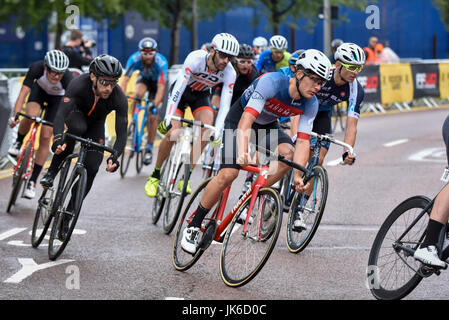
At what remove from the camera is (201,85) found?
1048 cm

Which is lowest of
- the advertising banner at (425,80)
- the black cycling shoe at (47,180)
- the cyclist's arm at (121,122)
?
the black cycling shoe at (47,180)

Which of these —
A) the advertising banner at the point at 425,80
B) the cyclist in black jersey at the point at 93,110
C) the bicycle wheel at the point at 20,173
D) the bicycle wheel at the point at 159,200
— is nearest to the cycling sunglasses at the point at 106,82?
the cyclist in black jersey at the point at 93,110

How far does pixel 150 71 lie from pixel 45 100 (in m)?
3.22

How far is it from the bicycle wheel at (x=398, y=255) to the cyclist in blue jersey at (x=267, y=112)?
35.5 inches

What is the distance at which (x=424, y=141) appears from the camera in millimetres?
19875

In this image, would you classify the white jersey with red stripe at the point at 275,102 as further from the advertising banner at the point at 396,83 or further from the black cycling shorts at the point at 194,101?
the advertising banner at the point at 396,83

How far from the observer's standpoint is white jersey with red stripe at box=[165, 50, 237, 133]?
985 cm

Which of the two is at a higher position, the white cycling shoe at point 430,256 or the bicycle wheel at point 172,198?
the bicycle wheel at point 172,198

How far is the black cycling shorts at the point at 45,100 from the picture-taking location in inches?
444

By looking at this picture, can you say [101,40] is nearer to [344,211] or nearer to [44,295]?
[344,211]

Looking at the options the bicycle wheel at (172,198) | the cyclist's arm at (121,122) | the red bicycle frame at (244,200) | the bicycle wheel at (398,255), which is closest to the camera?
the bicycle wheel at (398,255)

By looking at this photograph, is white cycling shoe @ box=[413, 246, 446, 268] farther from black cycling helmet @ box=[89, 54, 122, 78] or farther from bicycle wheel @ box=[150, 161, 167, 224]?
bicycle wheel @ box=[150, 161, 167, 224]

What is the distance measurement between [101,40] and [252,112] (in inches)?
1462
